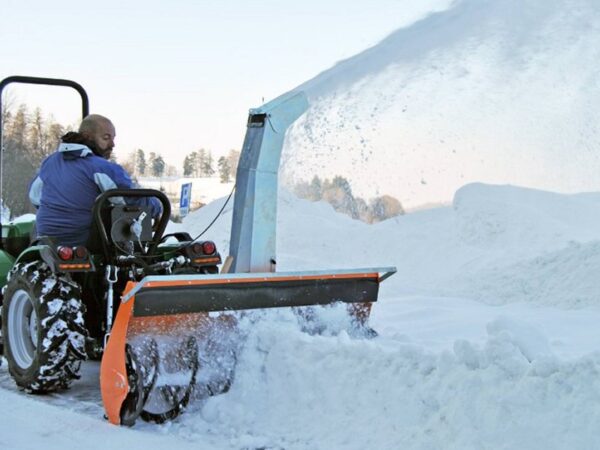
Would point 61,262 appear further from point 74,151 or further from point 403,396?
point 403,396

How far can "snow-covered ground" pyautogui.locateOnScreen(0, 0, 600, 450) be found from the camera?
3400 millimetres

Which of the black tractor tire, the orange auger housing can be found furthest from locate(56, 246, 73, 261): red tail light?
the orange auger housing

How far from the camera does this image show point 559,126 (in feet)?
49.7

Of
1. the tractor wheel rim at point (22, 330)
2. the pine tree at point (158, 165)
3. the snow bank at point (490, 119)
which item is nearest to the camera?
the tractor wheel rim at point (22, 330)

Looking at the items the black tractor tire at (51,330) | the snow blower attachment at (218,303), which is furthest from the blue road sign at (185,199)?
the black tractor tire at (51,330)

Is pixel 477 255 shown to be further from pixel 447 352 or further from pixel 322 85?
pixel 447 352

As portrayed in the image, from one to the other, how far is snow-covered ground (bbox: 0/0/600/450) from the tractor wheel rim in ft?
0.70

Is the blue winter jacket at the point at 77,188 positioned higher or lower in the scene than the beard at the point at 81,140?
lower

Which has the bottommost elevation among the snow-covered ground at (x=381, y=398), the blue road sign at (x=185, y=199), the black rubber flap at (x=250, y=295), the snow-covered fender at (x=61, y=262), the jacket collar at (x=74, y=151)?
the snow-covered ground at (x=381, y=398)

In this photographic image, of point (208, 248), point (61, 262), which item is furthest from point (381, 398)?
point (61, 262)

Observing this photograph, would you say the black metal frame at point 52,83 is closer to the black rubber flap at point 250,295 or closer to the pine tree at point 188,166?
the black rubber flap at point 250,295

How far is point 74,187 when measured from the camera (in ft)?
15.9

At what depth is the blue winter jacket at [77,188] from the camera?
4.84 meters

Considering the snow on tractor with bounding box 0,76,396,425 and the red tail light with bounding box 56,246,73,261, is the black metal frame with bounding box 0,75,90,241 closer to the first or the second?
the snow on tractor with bounding box 0,76,396,425
